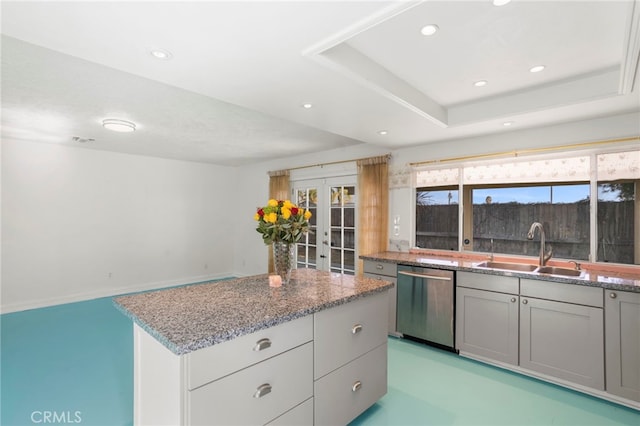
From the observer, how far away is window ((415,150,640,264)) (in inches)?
112

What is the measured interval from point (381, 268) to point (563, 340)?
68.5 inches

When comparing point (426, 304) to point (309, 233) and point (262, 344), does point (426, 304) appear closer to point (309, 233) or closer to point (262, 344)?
point (262, 344)

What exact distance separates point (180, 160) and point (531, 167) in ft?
19.2

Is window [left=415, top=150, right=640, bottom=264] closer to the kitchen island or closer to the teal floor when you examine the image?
the teal floor

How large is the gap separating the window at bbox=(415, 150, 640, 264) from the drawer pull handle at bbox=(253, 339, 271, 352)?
300 cm

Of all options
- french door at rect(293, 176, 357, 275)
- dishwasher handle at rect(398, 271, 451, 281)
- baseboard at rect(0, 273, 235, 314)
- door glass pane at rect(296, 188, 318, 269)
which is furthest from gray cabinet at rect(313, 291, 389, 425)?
baseboard at rect(0, 273, 235, 314)

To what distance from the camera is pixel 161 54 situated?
1785 millimetres

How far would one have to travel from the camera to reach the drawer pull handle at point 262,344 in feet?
4.83

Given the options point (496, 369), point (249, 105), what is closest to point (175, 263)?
point (249, 105)

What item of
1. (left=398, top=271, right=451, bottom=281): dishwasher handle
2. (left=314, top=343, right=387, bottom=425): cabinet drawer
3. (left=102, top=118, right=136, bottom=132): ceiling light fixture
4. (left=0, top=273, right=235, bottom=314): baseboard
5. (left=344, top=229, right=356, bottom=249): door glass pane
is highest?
(left=102, top=118, right=136, bottom=132): ceiling light fixture

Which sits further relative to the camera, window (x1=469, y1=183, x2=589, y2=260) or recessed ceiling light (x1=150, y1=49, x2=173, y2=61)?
window (x1=469, y1=183, x2=589, y2=260)

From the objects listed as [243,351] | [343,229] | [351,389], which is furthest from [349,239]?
[243,351]

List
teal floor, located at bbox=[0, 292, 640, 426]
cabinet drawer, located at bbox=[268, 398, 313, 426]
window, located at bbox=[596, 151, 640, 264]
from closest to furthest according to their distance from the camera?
1. cabinet drawer, located at bbox=[268, 398, 313, 426]
2. teal floor, located at bbox=[0, 292, 640, 426]
3. window, located at bbox=[596, 151, 640, 264]

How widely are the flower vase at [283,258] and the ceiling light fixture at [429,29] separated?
5.10 ft
